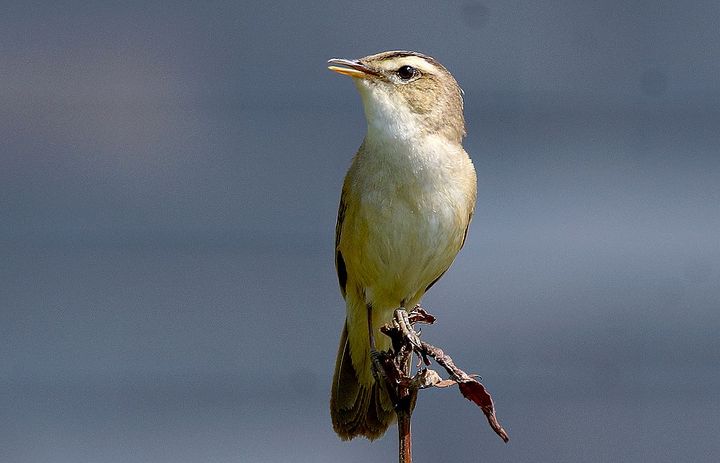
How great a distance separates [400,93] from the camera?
245cm

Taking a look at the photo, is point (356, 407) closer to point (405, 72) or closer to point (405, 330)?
point (405, 72)

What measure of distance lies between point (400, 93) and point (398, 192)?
0.86ft

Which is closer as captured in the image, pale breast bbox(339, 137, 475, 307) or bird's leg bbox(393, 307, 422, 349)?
bird's leg bbox(393, 307, 422, 349)

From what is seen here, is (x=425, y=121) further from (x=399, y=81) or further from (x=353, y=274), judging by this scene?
(x=353, y=274)

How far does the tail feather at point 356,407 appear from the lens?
2504mm

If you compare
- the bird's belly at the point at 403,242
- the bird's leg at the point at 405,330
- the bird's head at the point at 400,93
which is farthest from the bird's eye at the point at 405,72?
the bird's leg at the point at 405,330

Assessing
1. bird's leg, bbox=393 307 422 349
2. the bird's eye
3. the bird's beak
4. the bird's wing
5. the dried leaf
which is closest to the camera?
the dried leaf

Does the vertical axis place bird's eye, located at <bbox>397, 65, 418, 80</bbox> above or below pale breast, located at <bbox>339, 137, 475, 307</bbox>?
above

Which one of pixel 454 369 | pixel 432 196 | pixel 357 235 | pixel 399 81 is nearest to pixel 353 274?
pixel 357 235

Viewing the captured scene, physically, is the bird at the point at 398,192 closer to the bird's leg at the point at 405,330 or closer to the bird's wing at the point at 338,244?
the bird's wing at the point at 338,244

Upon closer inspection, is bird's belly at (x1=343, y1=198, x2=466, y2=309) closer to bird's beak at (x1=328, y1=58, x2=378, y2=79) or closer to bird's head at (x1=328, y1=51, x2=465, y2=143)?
bird's head at (x1=328, y1=51, x2=465, y2=143)

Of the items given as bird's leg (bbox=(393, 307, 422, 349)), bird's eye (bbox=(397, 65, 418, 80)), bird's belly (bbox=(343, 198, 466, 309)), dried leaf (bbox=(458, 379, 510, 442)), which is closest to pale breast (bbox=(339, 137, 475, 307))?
bird's belly (bbox=(343, 198, 466, 309))

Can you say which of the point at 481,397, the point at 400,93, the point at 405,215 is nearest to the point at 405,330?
the point at 481,397

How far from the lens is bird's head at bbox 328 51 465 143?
7.96ft
